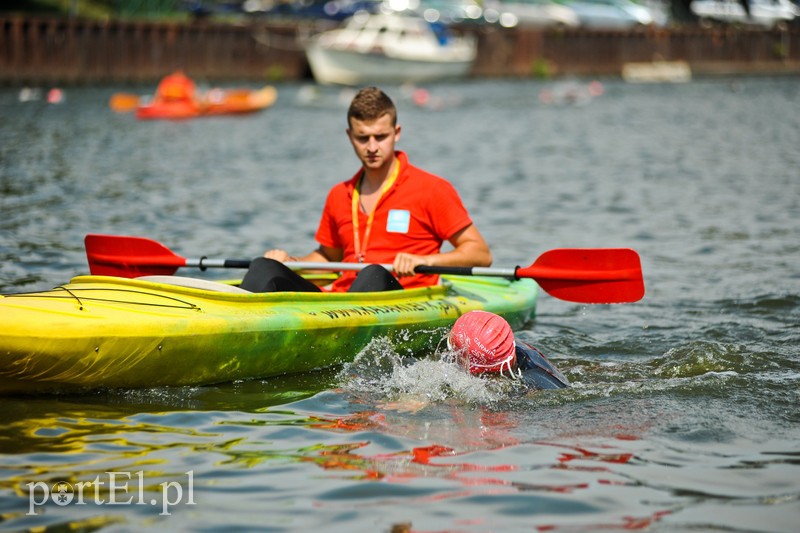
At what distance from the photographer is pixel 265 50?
36.3 meters

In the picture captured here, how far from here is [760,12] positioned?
53969mm

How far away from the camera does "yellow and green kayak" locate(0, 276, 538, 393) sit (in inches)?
229

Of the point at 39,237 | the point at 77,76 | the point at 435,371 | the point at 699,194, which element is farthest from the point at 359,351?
the point at 77,76

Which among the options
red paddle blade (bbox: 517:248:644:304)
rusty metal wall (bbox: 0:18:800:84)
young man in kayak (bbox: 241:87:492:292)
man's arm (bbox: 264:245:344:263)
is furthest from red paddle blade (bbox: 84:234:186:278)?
rusty metal wall (bbox: 0:18:800:84)

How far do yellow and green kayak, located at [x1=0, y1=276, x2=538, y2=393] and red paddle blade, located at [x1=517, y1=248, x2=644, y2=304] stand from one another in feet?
2.11

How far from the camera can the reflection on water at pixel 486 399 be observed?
15.2 feet

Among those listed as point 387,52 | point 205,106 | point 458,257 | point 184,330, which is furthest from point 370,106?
point 387,52

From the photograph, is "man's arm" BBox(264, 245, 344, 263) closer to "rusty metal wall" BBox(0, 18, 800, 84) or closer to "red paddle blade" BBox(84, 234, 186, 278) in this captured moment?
"red paddle blade" BBox(84, 234, 186, 278)

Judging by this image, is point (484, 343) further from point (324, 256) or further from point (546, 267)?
point (324, 256)

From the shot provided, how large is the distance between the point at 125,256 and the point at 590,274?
10.1ft

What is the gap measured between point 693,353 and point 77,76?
2792 cm

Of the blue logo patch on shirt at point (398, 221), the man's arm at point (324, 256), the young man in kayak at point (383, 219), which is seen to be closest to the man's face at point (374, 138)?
the young man in kayak at point (383, 219)

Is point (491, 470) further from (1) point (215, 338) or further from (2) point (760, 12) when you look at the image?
(2) point (760, 12)

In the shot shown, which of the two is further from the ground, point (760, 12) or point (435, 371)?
point (760, 12)
